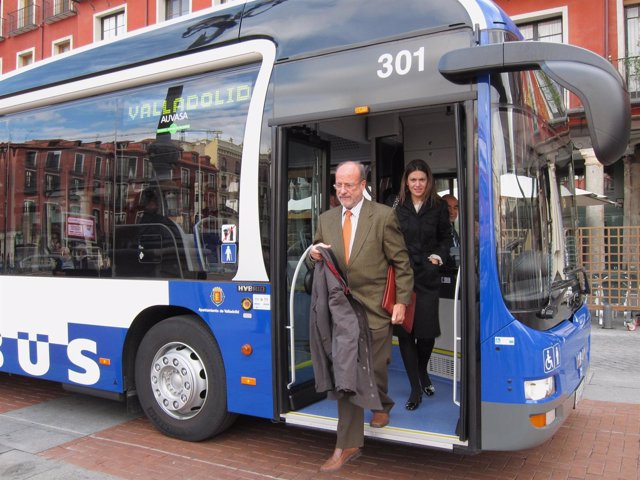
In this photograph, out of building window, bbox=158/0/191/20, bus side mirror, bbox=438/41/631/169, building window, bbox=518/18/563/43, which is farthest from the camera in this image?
building window, bbox=158/0/191/20

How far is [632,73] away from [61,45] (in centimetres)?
2327

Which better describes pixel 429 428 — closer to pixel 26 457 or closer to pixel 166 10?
pixel 26 457

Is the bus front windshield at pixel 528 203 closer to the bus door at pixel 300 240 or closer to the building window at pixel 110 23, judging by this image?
the bus door at pixel 300 240

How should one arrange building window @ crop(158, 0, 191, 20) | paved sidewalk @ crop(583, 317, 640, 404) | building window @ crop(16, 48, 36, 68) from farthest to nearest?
building window @ crop(16, 48, 36, 68) → building window @ crop(158, 0, 191, 20) → paved sidewalk @ crop(583, 317, 640, 404)

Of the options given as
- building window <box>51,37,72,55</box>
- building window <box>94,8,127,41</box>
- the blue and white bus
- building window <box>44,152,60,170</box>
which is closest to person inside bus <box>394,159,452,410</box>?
the blue and white bus

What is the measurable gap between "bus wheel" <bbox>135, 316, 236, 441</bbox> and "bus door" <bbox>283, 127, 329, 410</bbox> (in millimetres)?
606

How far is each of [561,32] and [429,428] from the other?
14.8 metres

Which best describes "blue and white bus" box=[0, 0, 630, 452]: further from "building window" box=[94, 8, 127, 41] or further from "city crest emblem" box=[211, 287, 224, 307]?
"building window" box=[94, 8, 127, 41]

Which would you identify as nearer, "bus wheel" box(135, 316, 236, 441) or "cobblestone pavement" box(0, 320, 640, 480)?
"cobblestone pavement" box(0, 320, 640, 480)

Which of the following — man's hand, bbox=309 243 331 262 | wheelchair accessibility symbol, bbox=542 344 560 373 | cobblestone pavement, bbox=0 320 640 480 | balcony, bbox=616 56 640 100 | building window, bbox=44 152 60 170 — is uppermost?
balcony, bbox=616 56 640 100

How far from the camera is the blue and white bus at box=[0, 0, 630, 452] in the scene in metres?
3.41

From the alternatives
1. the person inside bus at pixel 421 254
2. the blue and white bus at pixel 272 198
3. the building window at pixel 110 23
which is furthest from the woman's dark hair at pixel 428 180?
the building window at pixel 110 23

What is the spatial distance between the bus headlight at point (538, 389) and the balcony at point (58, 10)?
1057 inches

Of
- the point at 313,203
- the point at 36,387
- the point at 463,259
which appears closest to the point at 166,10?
the point at 36,387
